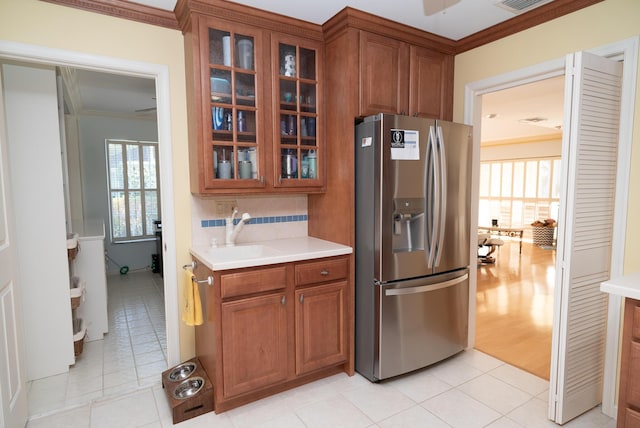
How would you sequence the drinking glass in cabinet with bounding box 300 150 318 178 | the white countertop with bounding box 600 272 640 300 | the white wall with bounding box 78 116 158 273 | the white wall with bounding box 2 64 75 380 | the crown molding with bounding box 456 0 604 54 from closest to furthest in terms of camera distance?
the white countertop with bounding box 600 272 640 300 → the crown molding with bounding box 456 0 604 54 → the white wall with bounding box 2 64 75 380 → the drinking glass in cabinet with bounding box 300 150 318 178 → the white wall with bounding box 78 116 158 273

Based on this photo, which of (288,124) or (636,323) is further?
(288,124)

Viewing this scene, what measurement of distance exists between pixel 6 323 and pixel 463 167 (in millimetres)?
2920

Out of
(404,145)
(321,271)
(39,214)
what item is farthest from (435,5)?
(39,214)

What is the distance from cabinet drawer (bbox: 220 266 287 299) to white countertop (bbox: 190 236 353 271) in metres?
0.06

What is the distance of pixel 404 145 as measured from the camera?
7.67 ft

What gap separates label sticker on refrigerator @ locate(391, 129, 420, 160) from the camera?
2.31 meters

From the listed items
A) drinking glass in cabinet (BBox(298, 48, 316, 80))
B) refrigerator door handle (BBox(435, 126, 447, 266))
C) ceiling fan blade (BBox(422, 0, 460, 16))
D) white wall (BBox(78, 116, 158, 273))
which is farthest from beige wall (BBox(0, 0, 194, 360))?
white wall (BBox(78, 116, 158, 273))

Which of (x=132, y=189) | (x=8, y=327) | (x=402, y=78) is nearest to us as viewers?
(x=8, y=327)

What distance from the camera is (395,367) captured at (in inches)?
97.0

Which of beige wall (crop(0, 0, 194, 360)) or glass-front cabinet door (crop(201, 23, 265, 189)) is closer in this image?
beige wall (crop(0, 0, 194, 360))

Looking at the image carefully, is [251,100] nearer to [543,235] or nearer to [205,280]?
[205,280]

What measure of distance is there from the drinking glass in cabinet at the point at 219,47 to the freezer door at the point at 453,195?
148 centimetres

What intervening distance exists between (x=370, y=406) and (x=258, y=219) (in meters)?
1.54

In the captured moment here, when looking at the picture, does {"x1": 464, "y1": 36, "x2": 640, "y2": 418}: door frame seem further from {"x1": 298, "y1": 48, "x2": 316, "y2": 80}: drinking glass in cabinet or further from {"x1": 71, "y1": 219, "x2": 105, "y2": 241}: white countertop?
{"x1": 71, "y1": 219, "x2": 105, "y2": 241}: white countertop
